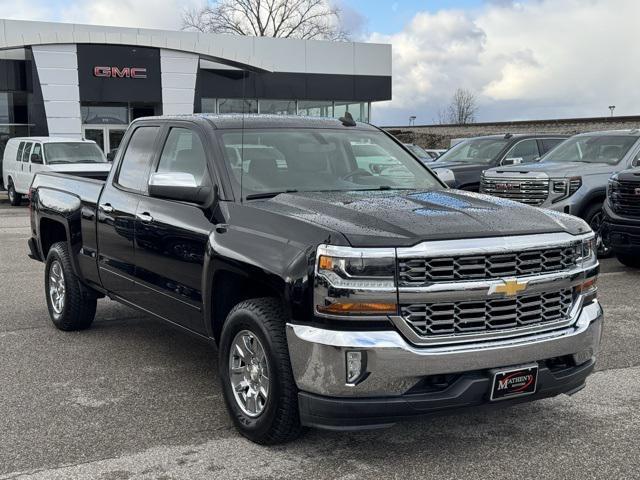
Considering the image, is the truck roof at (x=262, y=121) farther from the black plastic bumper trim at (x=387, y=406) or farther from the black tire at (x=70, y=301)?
the black plastic bumper trim at (x=387, y=406)

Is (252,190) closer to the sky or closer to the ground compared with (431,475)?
closer to the sky

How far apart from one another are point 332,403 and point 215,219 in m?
Result: 1.46

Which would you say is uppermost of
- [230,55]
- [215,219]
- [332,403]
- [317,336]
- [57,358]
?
[230,55]

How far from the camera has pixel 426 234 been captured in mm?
3588

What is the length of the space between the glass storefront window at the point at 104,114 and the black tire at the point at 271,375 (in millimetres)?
27168

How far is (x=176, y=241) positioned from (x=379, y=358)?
1854 millimetres

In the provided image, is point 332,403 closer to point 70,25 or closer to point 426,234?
point 426,234

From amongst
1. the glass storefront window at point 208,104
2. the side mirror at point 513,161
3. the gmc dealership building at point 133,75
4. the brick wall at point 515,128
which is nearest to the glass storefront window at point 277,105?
the gmc dealership building at point 133,75

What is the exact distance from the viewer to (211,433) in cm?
427

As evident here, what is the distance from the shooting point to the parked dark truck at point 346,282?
3.52 m

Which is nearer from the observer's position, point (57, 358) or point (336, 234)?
point (336, 234)

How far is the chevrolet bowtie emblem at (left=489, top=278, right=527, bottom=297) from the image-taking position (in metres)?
3.63

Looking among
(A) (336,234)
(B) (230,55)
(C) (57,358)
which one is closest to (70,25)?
(B) (230,55)

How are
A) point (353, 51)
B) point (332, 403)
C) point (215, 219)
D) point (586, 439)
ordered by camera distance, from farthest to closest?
point (353, 51) < point (215, 219) < point (586, 439) < point (332, 403)
